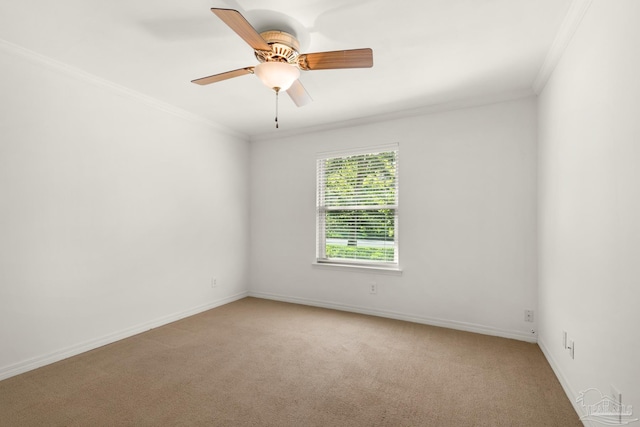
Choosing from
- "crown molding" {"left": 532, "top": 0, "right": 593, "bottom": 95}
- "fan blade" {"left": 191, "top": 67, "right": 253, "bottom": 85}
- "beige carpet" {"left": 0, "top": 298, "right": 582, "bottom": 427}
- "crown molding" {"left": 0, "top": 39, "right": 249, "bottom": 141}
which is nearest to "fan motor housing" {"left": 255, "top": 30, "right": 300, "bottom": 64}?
"fan blade" {"left": 191, "top": 67, "right": 253, "bottom": 85}

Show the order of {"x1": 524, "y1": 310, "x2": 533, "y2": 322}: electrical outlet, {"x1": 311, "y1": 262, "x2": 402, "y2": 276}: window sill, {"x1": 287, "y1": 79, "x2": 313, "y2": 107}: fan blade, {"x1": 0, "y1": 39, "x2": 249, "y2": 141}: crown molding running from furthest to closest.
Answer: {"x1": 311, "y1": 262, "x2": 402, "y2": 276}: window sill < {"x1": 524, "y1": 310, "x2": 533, "y2": 322}: electrical outlet < {"x1": 287, "y1": 79, "x2": 313, "y2": 107}: fan blade < {"x1": 0, "y1": 39, "x2": 249, "y2": 141}: crown molding

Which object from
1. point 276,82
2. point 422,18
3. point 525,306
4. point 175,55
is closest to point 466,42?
point 422,18

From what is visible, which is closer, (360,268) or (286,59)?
(286,59)

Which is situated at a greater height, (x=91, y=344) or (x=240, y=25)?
(x=240, y=25)

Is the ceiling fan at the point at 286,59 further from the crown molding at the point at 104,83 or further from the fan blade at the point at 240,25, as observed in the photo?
the crown molding at the point at 104,83

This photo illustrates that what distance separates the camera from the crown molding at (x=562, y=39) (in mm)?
1785

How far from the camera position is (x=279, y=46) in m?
1.98

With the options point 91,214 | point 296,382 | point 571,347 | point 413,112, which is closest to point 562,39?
point 413,112

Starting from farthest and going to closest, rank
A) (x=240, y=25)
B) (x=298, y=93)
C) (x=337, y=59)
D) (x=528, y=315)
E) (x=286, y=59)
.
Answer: (x=528, y=315) < (x=298, y=93) < (x=286, y=59) < (x=337, y=59) < (x=240, y=25)

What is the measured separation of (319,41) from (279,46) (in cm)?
36

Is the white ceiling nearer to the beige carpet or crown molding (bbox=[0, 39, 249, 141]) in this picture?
crown molding (bbox=[0, 39, 249, 141])

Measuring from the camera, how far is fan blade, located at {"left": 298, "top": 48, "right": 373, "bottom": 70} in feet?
6.05

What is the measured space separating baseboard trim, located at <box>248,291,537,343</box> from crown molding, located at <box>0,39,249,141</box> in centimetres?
252

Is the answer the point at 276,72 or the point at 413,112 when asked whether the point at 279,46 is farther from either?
the point at 413,112
